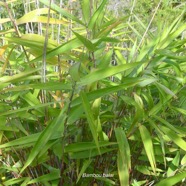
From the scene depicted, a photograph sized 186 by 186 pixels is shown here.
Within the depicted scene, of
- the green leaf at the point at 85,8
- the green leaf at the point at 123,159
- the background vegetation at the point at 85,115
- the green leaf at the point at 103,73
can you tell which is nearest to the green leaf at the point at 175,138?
the background vegetation at the point at 85,115

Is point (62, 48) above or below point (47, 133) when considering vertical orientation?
above

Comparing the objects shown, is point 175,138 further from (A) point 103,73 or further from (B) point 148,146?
(A) point 103,73

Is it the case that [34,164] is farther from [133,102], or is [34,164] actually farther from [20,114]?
[133,102]

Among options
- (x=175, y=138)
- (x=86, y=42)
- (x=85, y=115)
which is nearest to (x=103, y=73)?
(x=86, y=42)

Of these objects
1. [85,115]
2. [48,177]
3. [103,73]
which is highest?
[103,73]

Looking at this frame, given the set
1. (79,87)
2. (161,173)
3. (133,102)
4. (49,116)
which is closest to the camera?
(79,87)

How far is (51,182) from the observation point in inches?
41.7

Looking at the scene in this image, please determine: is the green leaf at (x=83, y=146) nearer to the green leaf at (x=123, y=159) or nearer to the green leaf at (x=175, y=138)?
the green leaf at (x=123, y=159)

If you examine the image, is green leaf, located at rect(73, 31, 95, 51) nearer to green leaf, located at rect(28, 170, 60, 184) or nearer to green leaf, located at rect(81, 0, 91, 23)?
green leaf, located at rect(81, 0, 91, 23)

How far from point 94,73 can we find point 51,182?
0.42 metres

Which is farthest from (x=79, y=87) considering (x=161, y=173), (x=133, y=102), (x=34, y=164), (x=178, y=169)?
(x=161, y=173)

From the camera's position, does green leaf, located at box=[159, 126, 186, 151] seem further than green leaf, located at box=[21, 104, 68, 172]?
Yes

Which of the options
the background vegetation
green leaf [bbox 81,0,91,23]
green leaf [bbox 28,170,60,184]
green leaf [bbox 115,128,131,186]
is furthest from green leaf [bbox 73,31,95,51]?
green leaf [bbox 28,170,60,184]

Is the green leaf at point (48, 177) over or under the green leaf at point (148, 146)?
under
